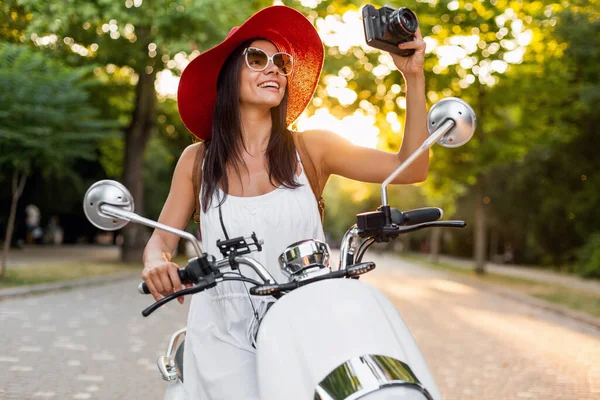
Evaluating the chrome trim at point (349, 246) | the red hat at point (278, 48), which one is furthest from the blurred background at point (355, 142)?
the chrome trim at point (349, 246)

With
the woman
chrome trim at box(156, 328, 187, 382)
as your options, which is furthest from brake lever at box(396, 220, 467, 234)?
chrome trim at box(156, 328, 187, 382)

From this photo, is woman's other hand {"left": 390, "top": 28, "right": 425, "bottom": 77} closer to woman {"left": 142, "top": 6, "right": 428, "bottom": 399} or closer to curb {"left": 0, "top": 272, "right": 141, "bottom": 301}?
woman {"left": 142, "top": 6, "right": 428, "bottom": 399}

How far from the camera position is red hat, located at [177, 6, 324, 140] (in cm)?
259

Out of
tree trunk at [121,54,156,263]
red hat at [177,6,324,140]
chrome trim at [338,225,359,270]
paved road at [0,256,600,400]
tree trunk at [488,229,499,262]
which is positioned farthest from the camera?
tree trunk at [488,229,499,262]

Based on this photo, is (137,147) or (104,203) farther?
(137,147)

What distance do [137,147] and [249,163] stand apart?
21.2m

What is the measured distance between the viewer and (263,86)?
2602 mm

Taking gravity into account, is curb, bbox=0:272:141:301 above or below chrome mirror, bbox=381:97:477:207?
below

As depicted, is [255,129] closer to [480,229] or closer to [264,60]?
[264,60]

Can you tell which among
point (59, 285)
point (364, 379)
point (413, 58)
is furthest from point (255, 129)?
point (59, 285)

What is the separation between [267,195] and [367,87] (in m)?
18.3

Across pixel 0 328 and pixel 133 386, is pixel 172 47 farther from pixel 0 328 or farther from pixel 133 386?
pixel 133 386

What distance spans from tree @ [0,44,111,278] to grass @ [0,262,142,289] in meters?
0.73

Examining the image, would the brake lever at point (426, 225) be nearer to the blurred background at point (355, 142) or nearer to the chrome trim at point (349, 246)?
the chrome trim at point (349, 246)
